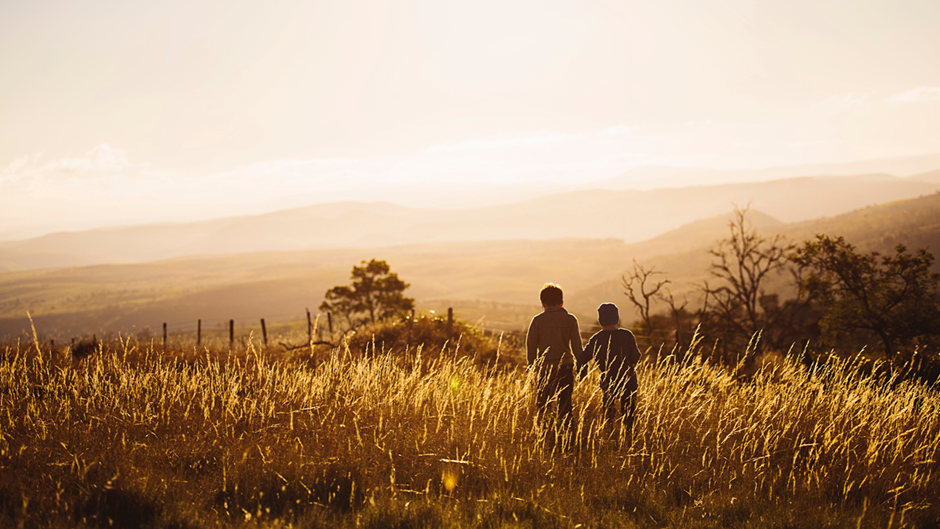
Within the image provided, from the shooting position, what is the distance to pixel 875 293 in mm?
24766

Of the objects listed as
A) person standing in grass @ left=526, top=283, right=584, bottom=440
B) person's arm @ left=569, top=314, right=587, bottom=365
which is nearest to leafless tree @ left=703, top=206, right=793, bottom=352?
person's arm @ left=569, top=314, right=587, bottom=365

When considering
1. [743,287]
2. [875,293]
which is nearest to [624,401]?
[875,293]

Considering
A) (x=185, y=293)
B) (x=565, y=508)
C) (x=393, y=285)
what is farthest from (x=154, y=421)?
(x=185, y=293)

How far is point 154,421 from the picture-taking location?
5750mm

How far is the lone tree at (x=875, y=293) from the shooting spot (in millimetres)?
23609

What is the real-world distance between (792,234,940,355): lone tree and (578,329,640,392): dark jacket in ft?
77.8

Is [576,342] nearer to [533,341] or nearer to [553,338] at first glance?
[553,338]

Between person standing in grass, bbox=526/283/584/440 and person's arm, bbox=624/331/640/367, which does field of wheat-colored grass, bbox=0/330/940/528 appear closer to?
person standing in grass, bbox=526/283/584/440

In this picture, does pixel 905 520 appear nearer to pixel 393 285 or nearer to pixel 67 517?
pixel 67 517

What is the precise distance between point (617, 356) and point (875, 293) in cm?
2615

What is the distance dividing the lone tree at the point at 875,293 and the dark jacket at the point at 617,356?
77.8 feet

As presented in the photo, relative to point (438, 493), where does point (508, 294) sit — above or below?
below

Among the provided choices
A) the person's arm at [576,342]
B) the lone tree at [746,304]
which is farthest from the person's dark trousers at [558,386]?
the lone tree at [746,304]

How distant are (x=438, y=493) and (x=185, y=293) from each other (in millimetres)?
201715
